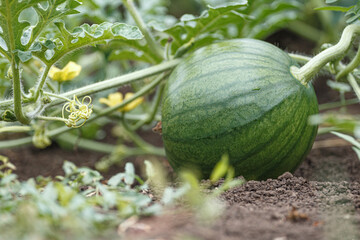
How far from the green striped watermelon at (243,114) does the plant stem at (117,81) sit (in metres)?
0.24

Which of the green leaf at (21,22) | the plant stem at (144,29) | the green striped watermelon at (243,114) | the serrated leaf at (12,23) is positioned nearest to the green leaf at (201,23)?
the plant stem at (144,29)

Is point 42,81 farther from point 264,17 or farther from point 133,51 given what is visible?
point 264,17

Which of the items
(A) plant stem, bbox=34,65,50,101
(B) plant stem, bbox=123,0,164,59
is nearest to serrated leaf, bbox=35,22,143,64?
(A) plant stem, bbox=34,65,50,101

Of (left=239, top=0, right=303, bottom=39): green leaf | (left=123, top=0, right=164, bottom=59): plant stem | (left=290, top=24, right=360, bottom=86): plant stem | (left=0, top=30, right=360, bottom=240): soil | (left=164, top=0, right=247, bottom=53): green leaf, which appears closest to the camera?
(left=0, top=30, right=360, bottom=240): soil

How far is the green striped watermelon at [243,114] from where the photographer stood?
4.37ft

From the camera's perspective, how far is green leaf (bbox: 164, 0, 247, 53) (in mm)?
1606

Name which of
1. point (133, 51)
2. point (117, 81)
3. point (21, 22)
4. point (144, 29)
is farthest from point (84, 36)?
point (133, 51)

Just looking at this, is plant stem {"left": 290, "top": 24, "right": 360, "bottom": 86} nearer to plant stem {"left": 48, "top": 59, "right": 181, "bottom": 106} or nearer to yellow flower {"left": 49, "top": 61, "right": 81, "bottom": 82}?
plant stem {"left": 48, "top": 59, "right": 181, "bottom": 106}

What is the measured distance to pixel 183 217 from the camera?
2.77ft

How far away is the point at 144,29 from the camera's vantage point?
1764 millimetres

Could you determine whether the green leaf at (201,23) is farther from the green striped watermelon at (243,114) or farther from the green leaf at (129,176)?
the green leaf at (129,176)

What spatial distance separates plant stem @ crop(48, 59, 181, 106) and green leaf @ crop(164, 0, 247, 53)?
116 millimetres

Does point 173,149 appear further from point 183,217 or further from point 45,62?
point 183,217

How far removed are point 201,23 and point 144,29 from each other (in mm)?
258
